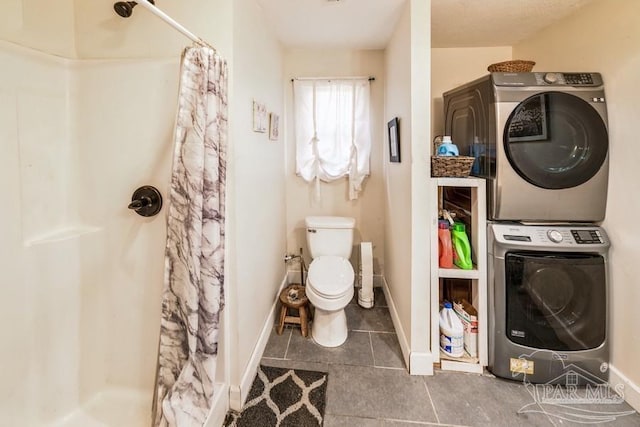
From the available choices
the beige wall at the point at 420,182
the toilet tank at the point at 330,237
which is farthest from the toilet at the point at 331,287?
the beige wall at the point at 420,182

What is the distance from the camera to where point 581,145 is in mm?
1607

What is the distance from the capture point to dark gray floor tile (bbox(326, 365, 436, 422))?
1.46m

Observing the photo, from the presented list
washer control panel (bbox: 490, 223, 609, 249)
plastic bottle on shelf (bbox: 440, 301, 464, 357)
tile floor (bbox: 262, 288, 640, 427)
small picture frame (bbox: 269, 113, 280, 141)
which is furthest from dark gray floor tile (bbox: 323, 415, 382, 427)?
small picture frame (bbox: 269, 113, 280, 141)

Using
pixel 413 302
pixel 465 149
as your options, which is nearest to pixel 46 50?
pixel 413 302

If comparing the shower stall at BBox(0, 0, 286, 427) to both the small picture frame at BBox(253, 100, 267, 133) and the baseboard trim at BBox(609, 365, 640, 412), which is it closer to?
the small picture frame at BBox(253, 100, 267, 133)

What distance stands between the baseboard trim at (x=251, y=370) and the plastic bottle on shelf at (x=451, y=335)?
1.17m

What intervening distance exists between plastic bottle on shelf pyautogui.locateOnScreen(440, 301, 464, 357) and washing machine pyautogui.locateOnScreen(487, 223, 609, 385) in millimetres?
186

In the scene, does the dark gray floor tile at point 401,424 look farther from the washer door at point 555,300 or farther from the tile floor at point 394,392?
the washer door at point 555,300

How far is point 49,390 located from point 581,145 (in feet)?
9.68

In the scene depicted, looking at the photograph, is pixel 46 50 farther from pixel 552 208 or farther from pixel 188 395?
pixel 552 208

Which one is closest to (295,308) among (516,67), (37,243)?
(37,243)

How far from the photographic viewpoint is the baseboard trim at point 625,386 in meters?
1.45

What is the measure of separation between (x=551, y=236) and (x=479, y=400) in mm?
991

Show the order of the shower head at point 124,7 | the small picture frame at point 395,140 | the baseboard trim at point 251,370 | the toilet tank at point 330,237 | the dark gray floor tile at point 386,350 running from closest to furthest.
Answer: the shower head at point 124,7, the baseboard trim at point 251,370, the dark gray floor tile at point 386,350, the small picture frame at point 395,140, the toilet tank at point 330,237
